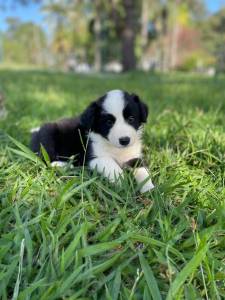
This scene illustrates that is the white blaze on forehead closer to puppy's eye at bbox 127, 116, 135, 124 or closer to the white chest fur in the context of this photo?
puppy's eye at bbox 127, 116, 135, 124

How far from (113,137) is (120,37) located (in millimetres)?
20118

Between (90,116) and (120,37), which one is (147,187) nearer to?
(90,116)

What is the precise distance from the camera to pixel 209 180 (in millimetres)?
3277

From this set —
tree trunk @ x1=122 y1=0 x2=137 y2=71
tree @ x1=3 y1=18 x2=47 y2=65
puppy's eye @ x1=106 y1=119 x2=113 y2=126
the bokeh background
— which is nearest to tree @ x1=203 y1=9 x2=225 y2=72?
the bokeh background

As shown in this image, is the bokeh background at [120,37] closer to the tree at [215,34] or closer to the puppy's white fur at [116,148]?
the tree at [215,34]

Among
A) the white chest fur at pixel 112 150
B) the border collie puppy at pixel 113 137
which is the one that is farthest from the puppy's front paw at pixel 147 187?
the white chest fur at pixel 112 150

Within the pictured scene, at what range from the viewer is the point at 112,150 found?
3.64 m

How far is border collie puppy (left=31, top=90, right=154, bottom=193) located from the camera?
336 centimetres

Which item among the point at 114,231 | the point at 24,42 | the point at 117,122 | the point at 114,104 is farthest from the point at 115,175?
the point at 24,42

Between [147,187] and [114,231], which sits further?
[147,187]

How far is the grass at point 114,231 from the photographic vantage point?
2.13m

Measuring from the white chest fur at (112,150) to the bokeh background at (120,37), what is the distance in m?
18.2

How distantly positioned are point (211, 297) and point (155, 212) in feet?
2.39

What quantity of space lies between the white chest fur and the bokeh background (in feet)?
59.6
